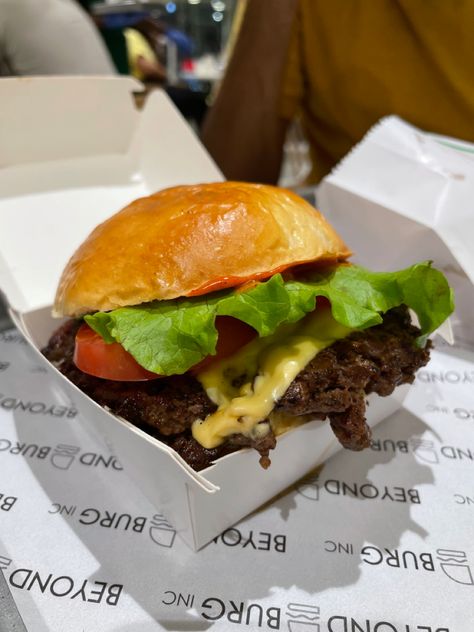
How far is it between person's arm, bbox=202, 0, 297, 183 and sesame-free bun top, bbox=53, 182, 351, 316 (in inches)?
59.7

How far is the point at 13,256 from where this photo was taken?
1.55 metres

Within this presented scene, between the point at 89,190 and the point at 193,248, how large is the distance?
0.97 meters

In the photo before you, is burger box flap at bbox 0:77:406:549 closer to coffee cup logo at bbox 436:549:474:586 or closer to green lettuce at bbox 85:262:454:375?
green lettuce at bbox 85:262:454:375

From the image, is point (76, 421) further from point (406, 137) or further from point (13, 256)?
point (406, 137)

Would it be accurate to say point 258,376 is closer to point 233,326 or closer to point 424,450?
point 233,326

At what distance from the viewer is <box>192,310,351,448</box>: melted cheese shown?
2.94ft

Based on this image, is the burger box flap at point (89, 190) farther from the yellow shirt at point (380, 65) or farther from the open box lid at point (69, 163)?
the yellow shirt at point (380, 65)

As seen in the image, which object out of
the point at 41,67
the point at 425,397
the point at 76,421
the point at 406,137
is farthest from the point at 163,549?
the point at 41,67

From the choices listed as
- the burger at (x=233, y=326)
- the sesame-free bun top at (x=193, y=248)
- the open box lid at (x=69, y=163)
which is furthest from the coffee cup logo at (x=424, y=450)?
the open box lid at (x=69, y=163)

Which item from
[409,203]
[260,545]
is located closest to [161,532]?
[260,545]

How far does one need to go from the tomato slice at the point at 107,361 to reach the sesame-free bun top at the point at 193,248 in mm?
79

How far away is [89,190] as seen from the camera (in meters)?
1.78

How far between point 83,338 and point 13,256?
0.68 meters

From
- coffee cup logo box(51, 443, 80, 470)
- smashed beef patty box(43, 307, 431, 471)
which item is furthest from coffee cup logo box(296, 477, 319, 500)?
coffee cup logo box(51, 443, 80, 470)
